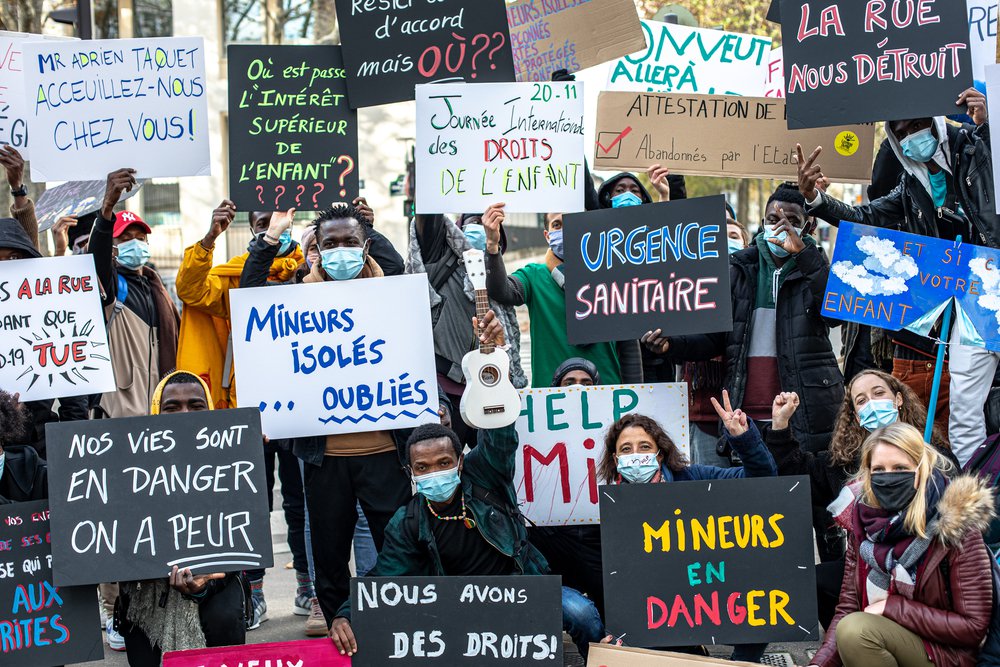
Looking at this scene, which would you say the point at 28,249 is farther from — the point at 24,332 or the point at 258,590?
the point at 258,590

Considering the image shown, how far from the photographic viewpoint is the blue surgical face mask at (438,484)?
4914mm

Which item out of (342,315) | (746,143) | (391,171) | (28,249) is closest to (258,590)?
(342,315)

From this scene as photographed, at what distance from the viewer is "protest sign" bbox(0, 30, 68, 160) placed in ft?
21.1

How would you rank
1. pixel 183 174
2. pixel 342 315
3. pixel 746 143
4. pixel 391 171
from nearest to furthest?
pixel 342 315 < pixel 183 174 < pixel 746 143 < pixel 391 171

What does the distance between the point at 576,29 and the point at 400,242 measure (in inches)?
782

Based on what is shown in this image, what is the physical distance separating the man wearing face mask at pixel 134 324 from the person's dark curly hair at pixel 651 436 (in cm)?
230

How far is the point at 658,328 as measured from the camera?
5.61 meters

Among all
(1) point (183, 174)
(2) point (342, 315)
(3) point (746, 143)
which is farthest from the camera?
(3) point (746, 143)

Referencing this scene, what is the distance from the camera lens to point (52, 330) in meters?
5.55

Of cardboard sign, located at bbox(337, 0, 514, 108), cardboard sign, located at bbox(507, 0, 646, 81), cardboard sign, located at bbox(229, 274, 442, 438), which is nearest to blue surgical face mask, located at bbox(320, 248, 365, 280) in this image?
cardboard sign, located at bbox(229, 274, 442, 438)

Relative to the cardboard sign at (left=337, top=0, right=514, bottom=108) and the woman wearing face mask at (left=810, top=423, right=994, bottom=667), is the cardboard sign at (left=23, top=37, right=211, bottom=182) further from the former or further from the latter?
the woman wearing face mask at (left=810, top=423, right=994, bottom=667)

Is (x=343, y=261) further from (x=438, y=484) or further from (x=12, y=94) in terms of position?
(x=12, y=94)

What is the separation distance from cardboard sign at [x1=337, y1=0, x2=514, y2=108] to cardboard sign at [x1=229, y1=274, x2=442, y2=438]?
1.12 m

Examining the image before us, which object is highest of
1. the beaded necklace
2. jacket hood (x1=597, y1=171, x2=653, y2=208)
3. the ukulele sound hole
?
jacket hood (x1=597, y1=171, x2=653, y2=208)
